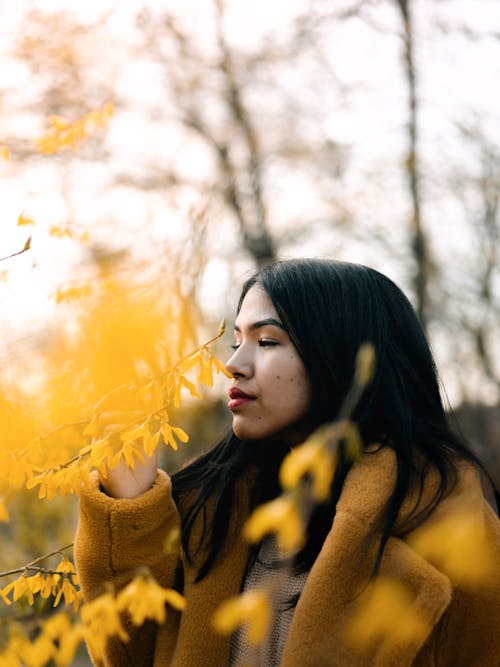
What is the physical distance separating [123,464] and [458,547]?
0.77m

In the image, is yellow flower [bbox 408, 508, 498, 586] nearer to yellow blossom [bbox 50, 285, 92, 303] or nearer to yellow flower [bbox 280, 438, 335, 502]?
yellow flower [bbox 280, 438, 335, 502]

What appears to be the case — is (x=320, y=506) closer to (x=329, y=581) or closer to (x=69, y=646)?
(x=329, y=581)

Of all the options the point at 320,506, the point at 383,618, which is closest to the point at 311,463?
the point at 383,618

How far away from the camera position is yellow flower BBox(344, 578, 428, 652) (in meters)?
1.32

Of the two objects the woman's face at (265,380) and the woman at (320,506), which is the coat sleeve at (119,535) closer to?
the woman at (320,506)

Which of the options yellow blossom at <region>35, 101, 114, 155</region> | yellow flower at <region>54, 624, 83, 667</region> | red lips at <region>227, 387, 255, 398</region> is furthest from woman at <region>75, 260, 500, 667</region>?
yellow blossom at <region>35, 101, 114, 155</region>

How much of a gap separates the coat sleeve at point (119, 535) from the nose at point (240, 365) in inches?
12.1

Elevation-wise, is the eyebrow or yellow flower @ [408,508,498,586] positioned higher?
the eyebrow

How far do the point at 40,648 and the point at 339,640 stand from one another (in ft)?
2.49

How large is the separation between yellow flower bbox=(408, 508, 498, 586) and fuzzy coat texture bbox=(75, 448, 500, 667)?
0.6 inches

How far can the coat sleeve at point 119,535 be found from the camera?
1725 millimetres

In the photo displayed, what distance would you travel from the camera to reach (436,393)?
6.80 feet

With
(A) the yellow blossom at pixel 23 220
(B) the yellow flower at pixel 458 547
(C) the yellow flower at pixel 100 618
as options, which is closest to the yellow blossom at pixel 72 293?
(A) the yellow blossom at pixel 23 220

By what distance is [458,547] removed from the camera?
155cm
